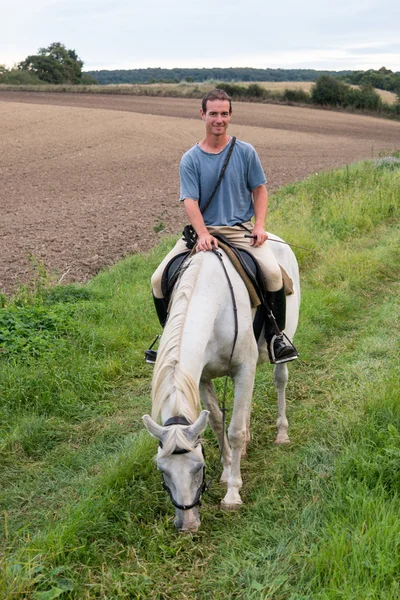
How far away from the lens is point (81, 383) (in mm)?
5918

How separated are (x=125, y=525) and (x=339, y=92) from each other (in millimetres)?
46944

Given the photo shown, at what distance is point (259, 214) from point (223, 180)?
1.28 ft

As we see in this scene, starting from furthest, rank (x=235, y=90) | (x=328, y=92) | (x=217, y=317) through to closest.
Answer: (x=235, y=90) → (x=328, y=92) → (x=217, y=317)

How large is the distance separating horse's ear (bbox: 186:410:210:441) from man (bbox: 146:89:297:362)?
4.74 feet

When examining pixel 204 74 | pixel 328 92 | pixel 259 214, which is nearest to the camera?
pixel 259 214

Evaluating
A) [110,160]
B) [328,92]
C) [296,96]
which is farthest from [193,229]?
[296,96]

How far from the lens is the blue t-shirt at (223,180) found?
436cm

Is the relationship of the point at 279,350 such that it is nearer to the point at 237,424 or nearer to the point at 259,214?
the point at 237,424

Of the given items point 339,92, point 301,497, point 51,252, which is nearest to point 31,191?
point 51,252

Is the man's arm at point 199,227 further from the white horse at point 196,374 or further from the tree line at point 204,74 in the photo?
the tree line at point 204,74

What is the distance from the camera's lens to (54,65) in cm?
6338

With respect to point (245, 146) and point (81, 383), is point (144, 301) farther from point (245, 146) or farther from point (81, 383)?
point (245, 146)

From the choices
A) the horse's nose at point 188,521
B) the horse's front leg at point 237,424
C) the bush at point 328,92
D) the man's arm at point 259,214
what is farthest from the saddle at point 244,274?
the bush at point 328,92

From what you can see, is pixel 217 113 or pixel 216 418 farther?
pixel 216 418
